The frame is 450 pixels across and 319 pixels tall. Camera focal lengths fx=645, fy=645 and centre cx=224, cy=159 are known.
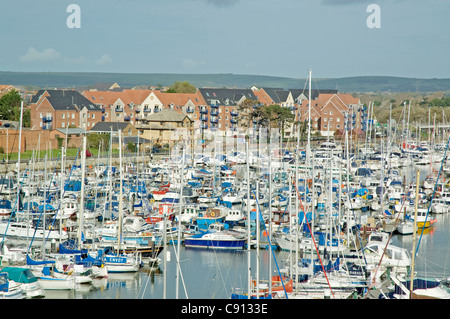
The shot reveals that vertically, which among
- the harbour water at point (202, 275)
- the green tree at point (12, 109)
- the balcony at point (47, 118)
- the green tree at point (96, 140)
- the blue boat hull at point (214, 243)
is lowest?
the harbour water at point (202, 275)

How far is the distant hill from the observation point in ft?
418

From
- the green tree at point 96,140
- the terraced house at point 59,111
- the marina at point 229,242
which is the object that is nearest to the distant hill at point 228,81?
the terraced house at point 59,111

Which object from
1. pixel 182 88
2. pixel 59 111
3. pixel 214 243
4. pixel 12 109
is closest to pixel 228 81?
pixel 182 88

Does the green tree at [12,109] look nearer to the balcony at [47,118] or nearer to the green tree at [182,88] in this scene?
the balcony at [47,118]

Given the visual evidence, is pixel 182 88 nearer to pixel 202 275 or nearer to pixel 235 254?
pixel 235 254

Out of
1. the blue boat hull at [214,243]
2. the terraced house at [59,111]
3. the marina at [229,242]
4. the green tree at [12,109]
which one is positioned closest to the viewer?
the marina at [229,242]

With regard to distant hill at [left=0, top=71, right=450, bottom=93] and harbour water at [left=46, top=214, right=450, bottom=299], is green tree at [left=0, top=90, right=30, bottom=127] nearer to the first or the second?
harbour water at [left=46, top=214, right=450, bottom=299]

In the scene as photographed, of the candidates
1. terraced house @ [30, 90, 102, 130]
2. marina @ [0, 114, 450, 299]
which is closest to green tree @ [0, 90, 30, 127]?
terraced house @ [30, 90, 102, 130]

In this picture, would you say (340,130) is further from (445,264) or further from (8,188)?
(445,264)

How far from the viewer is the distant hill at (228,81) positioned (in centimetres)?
12738
